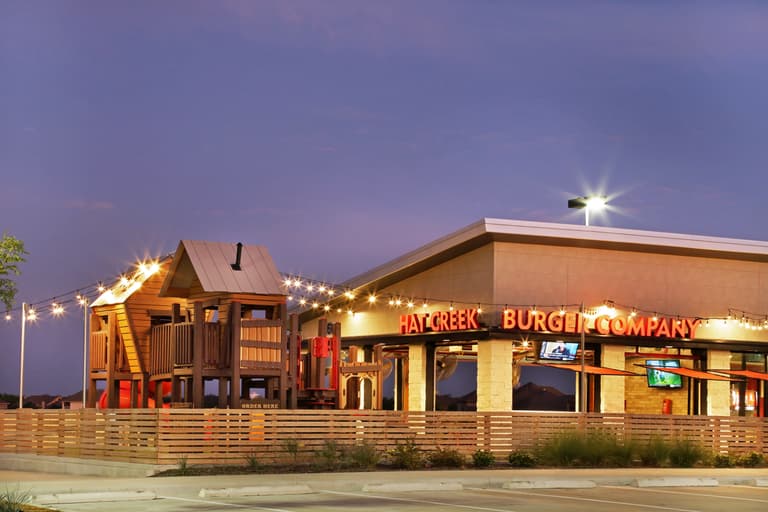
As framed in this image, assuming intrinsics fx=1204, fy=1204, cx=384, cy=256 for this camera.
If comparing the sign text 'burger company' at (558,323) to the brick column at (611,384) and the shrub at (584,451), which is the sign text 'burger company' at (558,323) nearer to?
the brick column at (611,384)

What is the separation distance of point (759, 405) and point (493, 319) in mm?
13592

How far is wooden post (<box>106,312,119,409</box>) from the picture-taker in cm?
3819

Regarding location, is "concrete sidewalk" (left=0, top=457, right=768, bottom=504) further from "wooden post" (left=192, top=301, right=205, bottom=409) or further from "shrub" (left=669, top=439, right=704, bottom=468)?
"wooden post" (left=192, top=301, right=205, bottom=409)

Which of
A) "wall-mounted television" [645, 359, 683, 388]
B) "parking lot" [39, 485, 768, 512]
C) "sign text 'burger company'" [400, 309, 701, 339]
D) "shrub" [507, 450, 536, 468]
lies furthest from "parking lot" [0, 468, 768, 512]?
"wall-mounted television" [645, 359, 683, 388]

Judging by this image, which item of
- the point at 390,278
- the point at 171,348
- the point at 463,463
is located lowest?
the point at 463,463

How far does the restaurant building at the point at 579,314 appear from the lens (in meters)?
42.3

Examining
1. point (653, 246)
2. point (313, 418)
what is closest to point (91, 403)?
point (313, 418)

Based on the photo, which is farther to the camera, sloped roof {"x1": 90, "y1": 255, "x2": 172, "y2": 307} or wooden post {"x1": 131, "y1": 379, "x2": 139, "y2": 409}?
wooden post {"x1": 131, "y1": 379, "x2": 139, "y2": 409}

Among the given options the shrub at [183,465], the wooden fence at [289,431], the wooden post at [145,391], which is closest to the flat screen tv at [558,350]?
the wooden fence at [289,431]

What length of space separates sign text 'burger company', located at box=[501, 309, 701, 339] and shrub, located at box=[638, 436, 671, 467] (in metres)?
8.70

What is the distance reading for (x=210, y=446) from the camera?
88.4 feet

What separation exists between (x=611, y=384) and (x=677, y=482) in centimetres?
1857

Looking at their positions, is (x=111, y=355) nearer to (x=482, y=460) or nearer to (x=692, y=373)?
(x=482, y=460)

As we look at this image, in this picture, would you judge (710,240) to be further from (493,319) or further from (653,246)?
(493,319)
